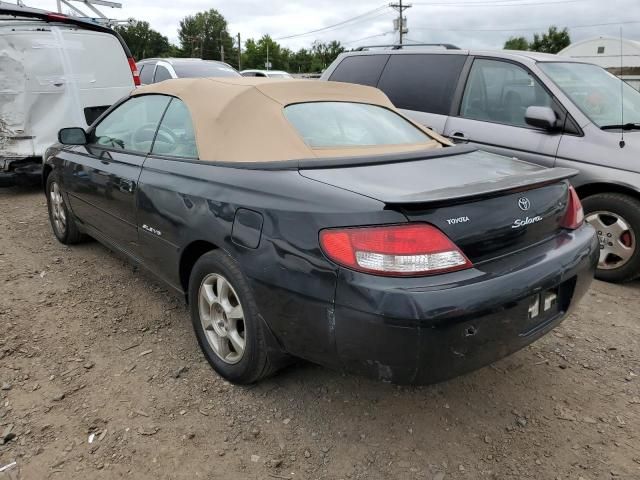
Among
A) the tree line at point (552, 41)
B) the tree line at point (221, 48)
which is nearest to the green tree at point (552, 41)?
the tree line at point (552, 41)

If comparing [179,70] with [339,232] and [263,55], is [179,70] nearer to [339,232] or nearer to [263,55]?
[339,232]

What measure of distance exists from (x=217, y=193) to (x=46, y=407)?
1.33 metres

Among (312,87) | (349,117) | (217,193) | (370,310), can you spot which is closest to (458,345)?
(370,310)

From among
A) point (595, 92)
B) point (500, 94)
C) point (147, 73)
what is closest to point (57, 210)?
point (500, 94)

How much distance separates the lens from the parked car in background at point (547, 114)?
4016mm

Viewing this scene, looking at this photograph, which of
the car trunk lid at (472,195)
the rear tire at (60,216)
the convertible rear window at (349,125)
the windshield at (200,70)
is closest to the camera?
the car trunk lid at (472,195)

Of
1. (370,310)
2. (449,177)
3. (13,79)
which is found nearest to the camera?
(370,310)

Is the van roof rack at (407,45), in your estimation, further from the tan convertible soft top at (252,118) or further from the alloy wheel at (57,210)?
the alloy wheel at (57,210)

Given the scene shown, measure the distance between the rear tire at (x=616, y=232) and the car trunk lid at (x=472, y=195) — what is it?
160 centimetres

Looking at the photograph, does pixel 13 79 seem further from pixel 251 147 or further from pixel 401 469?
pixel 401 469

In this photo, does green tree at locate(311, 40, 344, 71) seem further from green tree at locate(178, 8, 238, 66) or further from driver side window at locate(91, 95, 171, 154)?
driver side window at locate(91, 95, 171, 154)

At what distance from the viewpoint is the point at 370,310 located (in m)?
1.94

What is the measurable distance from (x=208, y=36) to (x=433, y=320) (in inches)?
3950

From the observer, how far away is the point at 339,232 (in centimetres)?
203
